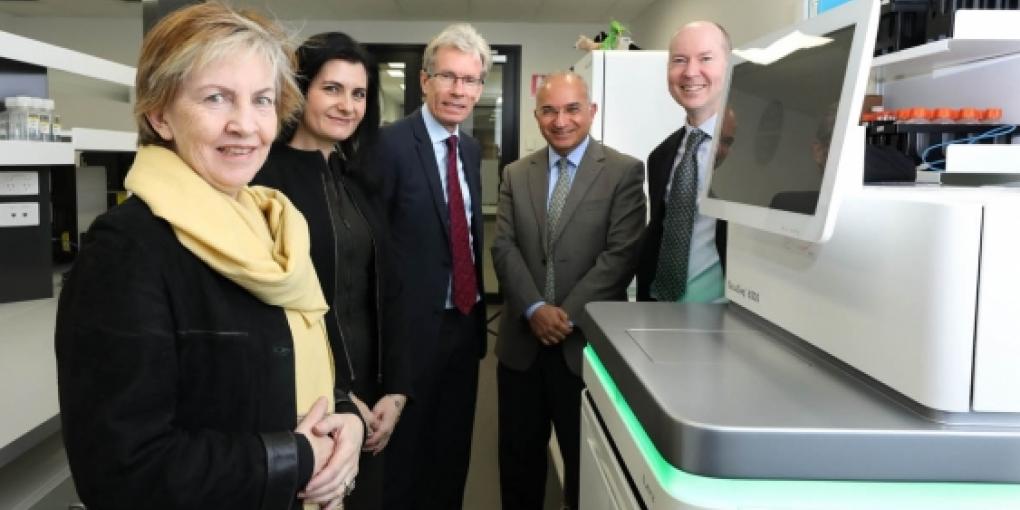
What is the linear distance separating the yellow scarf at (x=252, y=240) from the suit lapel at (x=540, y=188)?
1.29m

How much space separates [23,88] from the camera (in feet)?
7.82

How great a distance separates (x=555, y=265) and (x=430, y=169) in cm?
50

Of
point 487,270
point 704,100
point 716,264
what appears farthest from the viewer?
point 487,270

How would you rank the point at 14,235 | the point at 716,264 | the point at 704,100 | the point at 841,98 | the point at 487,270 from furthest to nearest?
the point at 487,270
the point at 14,235
the point at 704,100
the point at 716,264
the point at 841,98

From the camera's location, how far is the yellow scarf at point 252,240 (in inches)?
35.7

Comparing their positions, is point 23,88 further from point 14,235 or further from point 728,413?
point 728,413

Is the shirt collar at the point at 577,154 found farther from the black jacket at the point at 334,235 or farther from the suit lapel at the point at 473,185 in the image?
the black jacket at the point at 334,235

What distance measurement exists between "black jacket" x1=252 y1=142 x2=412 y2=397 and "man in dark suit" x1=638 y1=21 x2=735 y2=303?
66 cm

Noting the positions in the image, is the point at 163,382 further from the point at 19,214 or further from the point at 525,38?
the point at 525,38

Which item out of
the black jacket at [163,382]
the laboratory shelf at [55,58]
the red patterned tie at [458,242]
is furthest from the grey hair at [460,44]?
the black jacket at [163,382]

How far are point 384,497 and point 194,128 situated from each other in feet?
4.77

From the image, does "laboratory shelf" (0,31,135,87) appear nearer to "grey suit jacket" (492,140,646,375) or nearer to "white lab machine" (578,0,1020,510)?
"grey suit jacket" (492,140,646,375)

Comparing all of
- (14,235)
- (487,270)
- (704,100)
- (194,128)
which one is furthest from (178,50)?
(487,270)

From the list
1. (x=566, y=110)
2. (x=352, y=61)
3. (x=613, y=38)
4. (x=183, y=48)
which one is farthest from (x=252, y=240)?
(x=613, y=38)
